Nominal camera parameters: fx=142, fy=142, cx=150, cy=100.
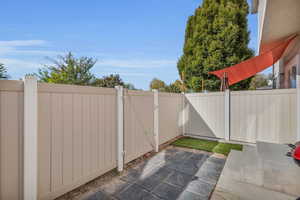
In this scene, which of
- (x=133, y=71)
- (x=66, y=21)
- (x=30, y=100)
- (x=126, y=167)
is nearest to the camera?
(x=30, y=100)

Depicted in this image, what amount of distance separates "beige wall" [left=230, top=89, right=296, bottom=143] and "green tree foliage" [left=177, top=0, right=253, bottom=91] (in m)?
5.21

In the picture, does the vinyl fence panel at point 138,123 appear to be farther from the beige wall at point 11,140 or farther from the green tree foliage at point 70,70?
the green tree foliage at point 70,70

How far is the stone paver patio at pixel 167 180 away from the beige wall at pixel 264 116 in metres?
1.74

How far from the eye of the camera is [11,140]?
5.35ft

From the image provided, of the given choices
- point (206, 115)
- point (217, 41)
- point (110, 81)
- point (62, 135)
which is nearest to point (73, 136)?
point (62, 135)

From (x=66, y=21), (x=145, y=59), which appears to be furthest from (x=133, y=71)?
(x=66, y=21)

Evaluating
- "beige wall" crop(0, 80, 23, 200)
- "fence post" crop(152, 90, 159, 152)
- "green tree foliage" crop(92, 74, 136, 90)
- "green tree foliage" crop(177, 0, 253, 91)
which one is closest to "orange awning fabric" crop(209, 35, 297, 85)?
"fence post" crop(152, 90, 159, 152)

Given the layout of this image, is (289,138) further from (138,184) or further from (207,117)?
(138,184)

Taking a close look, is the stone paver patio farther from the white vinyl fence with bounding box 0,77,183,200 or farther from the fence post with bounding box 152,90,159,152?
the fence post with bounding box 152,90,159,152

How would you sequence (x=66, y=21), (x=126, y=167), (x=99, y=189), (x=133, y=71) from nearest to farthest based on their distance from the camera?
(x=99, y=189)
(x=126, y=167)
(x=66, y=21)
(x=133, y=71)

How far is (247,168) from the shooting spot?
114 inches

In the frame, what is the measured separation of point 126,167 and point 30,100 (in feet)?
7.38

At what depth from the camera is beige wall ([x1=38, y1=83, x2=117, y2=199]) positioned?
1.93 m

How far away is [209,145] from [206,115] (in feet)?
3.78
